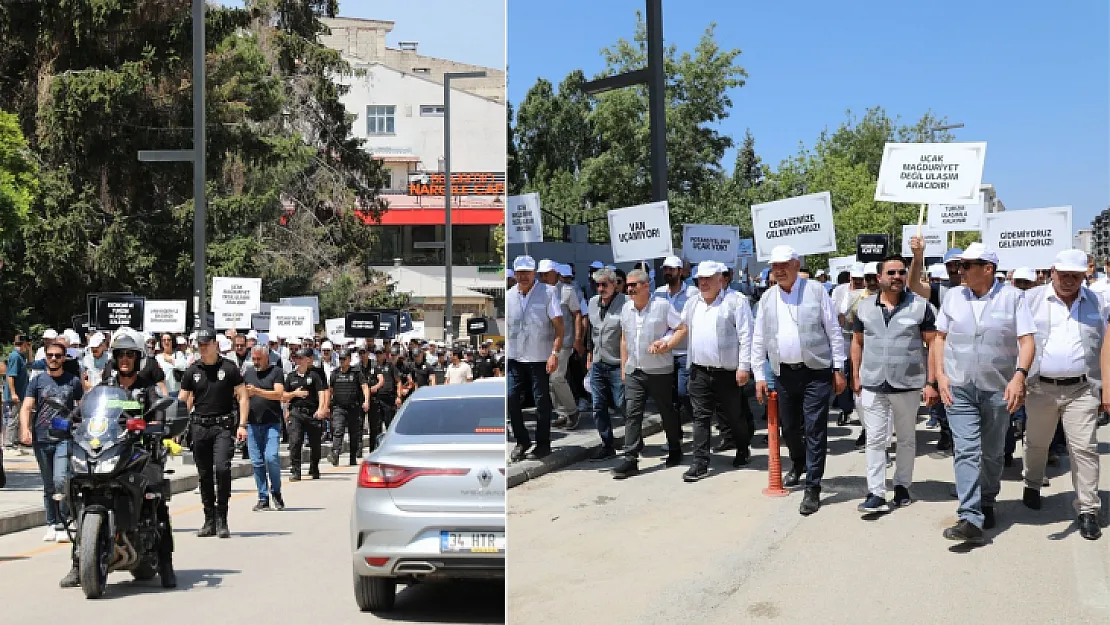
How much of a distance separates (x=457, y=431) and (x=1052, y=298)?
2804 mm

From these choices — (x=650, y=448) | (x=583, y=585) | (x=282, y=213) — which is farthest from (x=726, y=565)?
(x=282, y=213)

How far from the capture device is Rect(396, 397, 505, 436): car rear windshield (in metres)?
5.68

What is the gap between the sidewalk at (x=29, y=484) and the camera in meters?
11.8

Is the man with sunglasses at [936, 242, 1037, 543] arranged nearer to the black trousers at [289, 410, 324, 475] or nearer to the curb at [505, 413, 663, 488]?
the curb at [505, 413, 663, 488]

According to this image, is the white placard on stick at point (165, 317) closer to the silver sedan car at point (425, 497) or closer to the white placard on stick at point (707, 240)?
the white placard on stick at point (707, 240)

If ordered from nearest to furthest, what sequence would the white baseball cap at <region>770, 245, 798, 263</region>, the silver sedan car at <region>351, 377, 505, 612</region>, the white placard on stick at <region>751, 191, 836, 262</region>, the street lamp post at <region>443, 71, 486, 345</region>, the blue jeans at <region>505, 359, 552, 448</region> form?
1. the blue jeans at <region>505, 359, 552, 448</region>
2. the street lamp post at <region>443, 71, 486, 345</region>
3. the silver sedan car at <region>351, 377, 505, 612</region>
4. the white baseball cap at <region>770, 245, 798, 263</region>
5. the white placard on stick at <region>751, 191, 836, 262</region>

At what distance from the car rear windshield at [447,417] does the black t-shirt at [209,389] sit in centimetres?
370

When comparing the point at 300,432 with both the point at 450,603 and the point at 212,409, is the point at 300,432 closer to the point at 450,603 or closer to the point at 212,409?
the point at 212,409

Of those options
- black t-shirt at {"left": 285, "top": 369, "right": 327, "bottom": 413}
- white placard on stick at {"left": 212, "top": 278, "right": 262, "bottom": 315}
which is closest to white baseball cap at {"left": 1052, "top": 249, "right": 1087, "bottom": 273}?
black t-shirt at {"left": 285, "top": 369, "right": 327, "bottom": 413}

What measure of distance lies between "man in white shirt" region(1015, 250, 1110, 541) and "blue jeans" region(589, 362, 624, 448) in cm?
181

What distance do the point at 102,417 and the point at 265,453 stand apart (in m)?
4.68

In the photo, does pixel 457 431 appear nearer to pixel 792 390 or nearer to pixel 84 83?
pixel 792 390

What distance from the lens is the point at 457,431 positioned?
20.4ft

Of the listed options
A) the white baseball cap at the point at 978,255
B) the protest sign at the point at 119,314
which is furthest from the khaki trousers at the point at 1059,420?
the protest sign at the point at 119,314
